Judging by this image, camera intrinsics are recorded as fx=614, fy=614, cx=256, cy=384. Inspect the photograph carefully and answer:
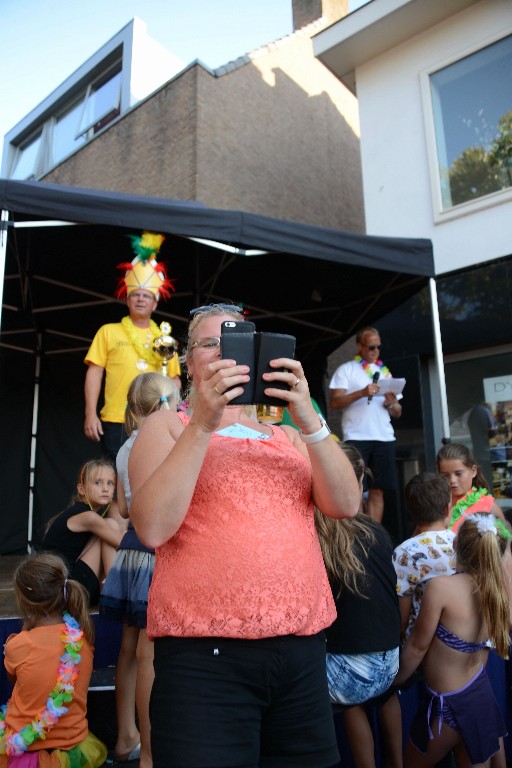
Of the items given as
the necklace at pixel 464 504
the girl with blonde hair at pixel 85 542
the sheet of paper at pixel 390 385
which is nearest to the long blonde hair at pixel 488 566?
the necklace at pixel 464 504

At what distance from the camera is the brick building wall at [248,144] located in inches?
386

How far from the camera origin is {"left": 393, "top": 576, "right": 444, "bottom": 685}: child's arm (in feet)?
8.55

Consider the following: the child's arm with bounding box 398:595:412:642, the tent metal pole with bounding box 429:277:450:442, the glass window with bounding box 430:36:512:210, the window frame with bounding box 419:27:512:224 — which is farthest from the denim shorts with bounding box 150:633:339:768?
the glass window with bounding box 430:36:512:210

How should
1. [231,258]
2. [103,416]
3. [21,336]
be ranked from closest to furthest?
[103,416], [231,258], [21,336]

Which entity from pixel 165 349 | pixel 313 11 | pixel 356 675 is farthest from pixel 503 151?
pixel 313 11

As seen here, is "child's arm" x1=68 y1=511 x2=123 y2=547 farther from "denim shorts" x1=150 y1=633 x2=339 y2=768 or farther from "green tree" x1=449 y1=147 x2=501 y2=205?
"green tree" x1=449 y1=147 x2=501 y2=205

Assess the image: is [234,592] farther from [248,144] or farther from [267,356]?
[248,144]

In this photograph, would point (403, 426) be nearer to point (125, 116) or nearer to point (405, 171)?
point (405, 171)

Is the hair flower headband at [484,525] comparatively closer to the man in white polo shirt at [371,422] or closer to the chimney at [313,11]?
the man in white polo shirt at [371,422]

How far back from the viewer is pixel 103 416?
4.37m

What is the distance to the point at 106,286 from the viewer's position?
21.6 feet

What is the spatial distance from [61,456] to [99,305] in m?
1.93

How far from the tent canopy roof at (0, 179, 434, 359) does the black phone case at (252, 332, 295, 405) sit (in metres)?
3.11

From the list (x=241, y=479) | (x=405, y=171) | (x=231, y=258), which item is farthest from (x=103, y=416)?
(x=405, y=171)
